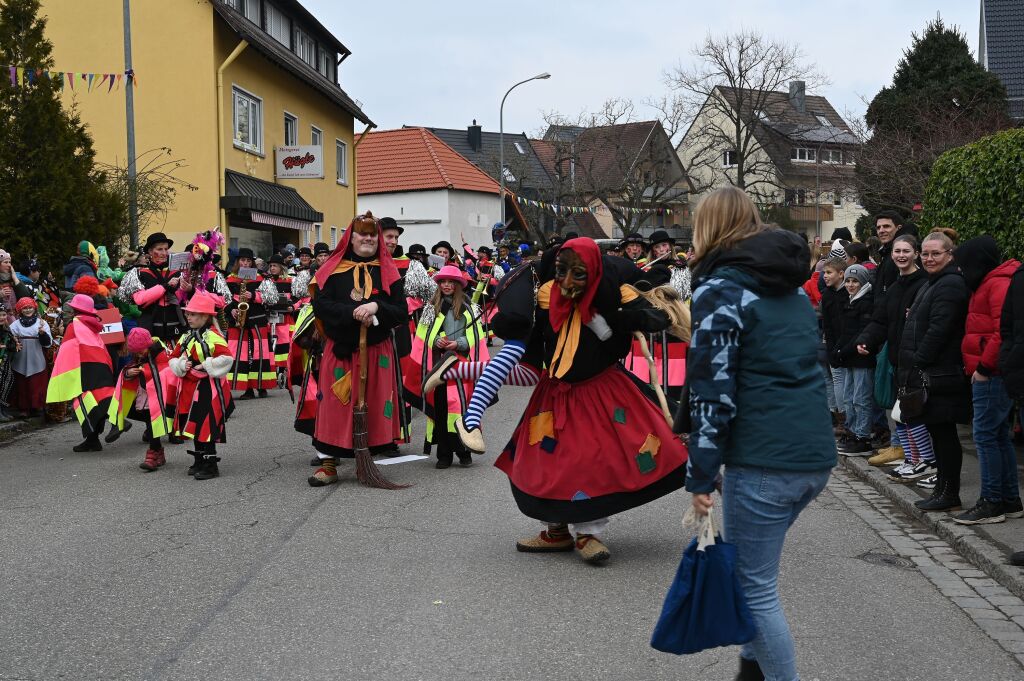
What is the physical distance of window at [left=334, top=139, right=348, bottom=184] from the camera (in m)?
34.2

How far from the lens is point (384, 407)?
8758 mm

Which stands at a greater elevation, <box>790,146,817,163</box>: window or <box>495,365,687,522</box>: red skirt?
<box>790,146,817,163</box>: window

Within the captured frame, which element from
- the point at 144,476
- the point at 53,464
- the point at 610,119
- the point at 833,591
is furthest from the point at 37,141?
the point at 610,119

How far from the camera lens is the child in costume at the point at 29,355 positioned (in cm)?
1215

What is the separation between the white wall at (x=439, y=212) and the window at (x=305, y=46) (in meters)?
16.0

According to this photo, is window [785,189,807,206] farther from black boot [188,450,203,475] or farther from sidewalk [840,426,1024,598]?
black boot [188,450,203,475]

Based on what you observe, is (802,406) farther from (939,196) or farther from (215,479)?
(939,196)

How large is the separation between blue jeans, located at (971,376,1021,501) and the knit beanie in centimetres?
301

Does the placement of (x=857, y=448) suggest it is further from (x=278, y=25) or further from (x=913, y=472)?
(x=278, y=25)

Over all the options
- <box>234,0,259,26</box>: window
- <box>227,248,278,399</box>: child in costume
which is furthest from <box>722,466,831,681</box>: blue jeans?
<box>234,0,259,26</box>: window

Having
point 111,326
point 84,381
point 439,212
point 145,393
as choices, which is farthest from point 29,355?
point 439,212

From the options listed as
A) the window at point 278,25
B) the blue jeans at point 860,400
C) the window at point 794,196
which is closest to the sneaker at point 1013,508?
the blue jeans at point 860,400

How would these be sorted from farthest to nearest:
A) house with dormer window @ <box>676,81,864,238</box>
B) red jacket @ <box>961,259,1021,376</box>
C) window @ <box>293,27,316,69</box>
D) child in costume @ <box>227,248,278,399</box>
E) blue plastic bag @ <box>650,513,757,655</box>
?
house with dormer window @ <box>676,81,864,238</box>, window @ <box>293,27,316,69</box>, child in costume @ <box>227,248,278,399</box>, red jacket @ <box>961,259,1021,376</box>, blue plastic bag @ <box>650,513,757,655</box>

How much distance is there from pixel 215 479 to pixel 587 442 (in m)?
4.06
